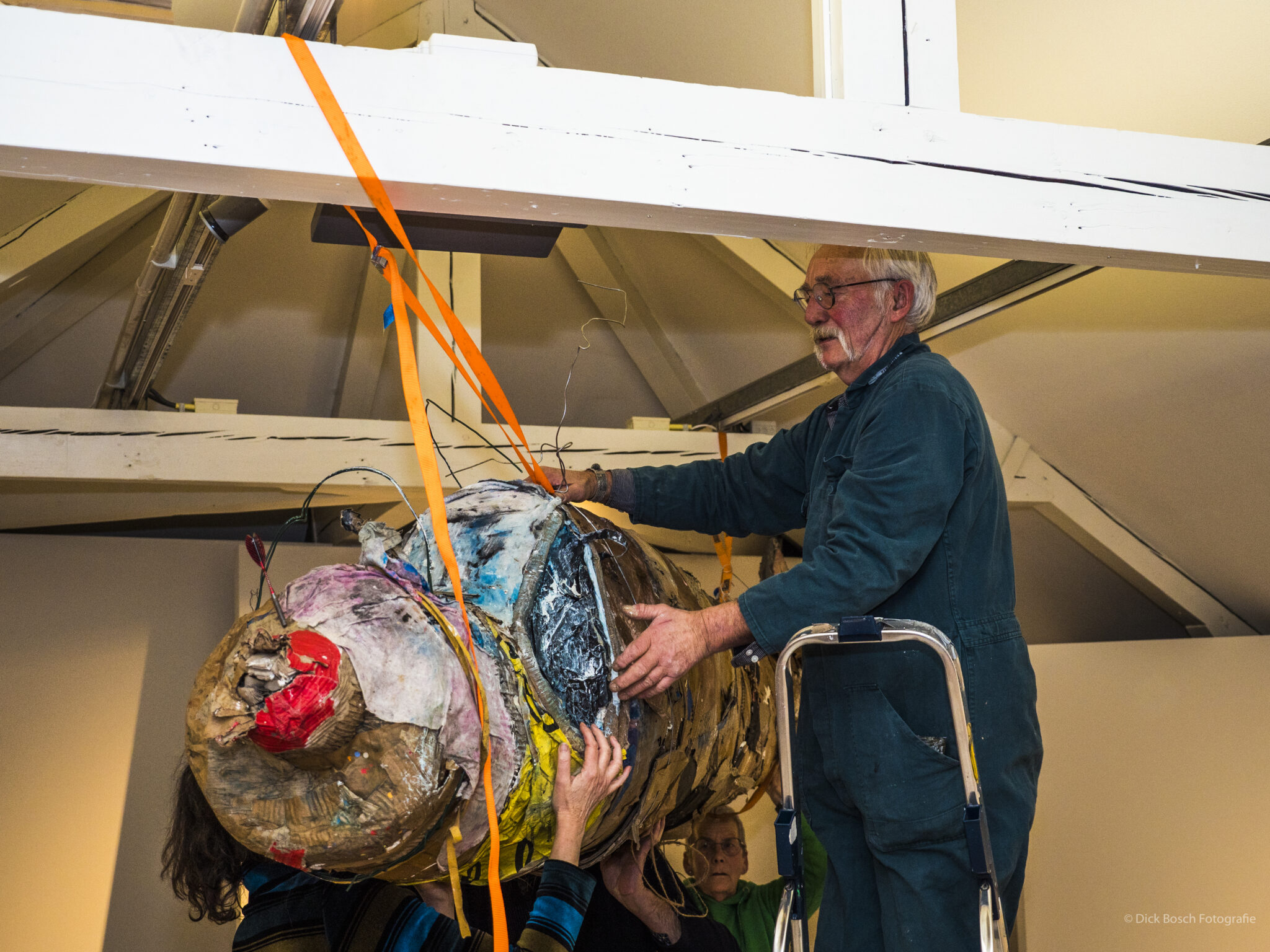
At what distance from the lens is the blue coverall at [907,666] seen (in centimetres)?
147

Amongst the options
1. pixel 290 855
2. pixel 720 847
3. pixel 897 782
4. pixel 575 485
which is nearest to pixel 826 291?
pixel 575 485

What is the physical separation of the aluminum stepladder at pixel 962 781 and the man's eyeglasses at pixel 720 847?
4.73ft

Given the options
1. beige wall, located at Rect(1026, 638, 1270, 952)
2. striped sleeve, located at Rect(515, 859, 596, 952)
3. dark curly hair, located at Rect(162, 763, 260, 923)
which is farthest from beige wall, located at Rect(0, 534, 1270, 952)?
striped sleeve, located at Rect(515, 859, 596, 952)

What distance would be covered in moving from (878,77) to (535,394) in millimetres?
2930

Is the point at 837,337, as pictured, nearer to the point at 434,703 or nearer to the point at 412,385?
the point at 412,385

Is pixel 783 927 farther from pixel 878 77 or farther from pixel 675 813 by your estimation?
pixel 878 77

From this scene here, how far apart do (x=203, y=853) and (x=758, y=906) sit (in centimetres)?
166

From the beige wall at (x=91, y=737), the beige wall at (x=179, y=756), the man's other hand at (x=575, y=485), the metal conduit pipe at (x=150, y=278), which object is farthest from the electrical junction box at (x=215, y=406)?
the man's other hand at (x=575, y=485)

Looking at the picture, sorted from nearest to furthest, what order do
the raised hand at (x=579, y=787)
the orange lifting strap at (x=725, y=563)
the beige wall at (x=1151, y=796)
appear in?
the raised hand at (x=579, y=787) → the orange lifting strap at (x=725, y=563) → the beige wall at (x=1151, y=796)

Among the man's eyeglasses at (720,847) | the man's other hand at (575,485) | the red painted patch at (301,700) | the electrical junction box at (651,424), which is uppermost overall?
the electrical junction box at (651,424)

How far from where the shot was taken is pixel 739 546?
4211 millimetres

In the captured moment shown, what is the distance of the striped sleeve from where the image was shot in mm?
1445

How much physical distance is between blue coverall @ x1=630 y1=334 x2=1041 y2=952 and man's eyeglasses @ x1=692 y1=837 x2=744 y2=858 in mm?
1295

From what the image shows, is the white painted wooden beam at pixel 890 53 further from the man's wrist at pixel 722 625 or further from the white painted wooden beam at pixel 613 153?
the man's wrist at pixel 722 625
